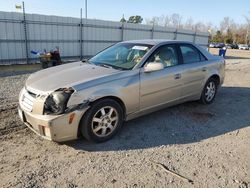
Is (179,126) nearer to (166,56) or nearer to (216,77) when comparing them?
(166,56)

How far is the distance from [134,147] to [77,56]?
1122cm

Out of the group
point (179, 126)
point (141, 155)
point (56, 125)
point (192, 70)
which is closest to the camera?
point (56, 125)

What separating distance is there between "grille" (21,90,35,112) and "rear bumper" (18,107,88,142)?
0.09m

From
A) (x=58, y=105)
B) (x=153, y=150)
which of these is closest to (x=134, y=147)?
(x=153, y=150)

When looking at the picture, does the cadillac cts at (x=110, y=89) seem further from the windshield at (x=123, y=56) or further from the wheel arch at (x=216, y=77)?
the wheel arch at (x=216, y=77)

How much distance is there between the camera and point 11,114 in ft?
15.7

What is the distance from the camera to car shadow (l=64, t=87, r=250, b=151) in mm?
→ 3791

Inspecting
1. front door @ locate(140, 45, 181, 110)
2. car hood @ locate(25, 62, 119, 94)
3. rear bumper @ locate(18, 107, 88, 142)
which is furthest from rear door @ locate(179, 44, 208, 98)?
rear bumper @ locate(18, 107, 88, 142)

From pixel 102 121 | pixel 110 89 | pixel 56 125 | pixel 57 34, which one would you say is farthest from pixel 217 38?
pixel 56 125

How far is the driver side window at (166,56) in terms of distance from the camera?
4411 mm

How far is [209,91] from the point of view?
19.0ft

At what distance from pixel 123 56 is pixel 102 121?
1.43m

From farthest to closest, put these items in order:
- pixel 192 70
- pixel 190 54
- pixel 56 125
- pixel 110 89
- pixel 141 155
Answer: pixel 190 54, pixel 192 70, pixel 110 89, pixel 141 155, pixel 56 125

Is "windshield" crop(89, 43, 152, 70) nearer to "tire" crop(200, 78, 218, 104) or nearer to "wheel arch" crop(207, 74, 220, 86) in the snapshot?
"tire" crop(200, 78, 218, 104)
